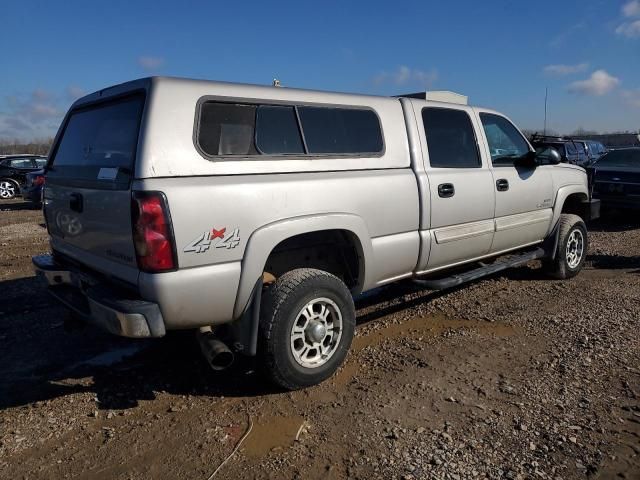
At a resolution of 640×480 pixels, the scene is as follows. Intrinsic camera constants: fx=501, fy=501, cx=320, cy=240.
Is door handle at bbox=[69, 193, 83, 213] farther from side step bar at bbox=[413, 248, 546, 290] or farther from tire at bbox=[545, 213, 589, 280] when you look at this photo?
tire at bbox=[545, 213, 589, 280]

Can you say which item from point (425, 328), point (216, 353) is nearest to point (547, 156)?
point (425, 328)

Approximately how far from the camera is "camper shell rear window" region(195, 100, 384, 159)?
3107 mm

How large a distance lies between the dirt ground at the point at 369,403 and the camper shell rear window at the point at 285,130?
5.06 feet

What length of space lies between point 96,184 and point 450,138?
10.1 ft

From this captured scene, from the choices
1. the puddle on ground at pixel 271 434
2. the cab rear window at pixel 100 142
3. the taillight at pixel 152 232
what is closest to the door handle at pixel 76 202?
the cab rear window at pixel 100 142

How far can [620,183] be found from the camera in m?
10.2

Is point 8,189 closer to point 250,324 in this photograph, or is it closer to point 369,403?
point 250,324

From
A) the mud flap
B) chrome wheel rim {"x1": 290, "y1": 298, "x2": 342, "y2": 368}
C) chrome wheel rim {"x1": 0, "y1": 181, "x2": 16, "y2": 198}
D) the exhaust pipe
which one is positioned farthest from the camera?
chrome wheel rim {"x1": 0, "y1": 181, "x2": 16, "y2": 198}

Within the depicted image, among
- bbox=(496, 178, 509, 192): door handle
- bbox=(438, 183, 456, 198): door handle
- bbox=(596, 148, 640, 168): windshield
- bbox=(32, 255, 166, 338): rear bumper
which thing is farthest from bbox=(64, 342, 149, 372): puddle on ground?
bbox=(596, 148, 640, 168): windshield

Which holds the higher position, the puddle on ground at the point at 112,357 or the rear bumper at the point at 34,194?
the rear bumper at the point at 34,194

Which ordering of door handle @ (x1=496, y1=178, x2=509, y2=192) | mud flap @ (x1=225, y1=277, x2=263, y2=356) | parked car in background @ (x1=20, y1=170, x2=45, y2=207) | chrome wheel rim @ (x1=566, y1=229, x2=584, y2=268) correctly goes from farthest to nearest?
parked car in background @ (x1=20, y1=170, x2=45, y2=207)
chrome wheel rim @ (x1=566, y1=229, x2=584, y2=268)
door handle @ (x1=496, y1=178, x2=509, y2=192)
mud flap @ (x1=225, y1=277, x2=263, y2=356)

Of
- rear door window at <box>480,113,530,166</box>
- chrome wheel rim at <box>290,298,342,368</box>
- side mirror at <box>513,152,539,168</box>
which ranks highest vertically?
rear door window at <box>480,113,530,166</box>

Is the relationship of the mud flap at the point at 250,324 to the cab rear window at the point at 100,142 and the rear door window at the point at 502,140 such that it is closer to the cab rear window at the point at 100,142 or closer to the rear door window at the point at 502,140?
the cab rear window at the point at 100,142

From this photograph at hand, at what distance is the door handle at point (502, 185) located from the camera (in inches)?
194
